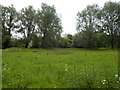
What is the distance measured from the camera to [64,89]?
5465mm

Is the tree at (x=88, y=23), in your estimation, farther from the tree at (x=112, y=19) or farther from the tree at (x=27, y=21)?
the tree at (x=27, y=21)

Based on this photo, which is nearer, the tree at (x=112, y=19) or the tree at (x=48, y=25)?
the tree at (x=112, y=19)

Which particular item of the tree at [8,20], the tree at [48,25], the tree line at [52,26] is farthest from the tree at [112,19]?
the tree at [8,20]

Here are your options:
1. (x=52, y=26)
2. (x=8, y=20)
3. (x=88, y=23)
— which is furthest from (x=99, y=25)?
(x=8, y=20)

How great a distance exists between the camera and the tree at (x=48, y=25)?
52688mm

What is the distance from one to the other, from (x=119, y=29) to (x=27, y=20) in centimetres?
3264

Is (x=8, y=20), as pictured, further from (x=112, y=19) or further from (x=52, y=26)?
(x=112, y=19)

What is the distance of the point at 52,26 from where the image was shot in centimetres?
5347


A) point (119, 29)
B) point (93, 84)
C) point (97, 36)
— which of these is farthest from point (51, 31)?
point (93, 84)

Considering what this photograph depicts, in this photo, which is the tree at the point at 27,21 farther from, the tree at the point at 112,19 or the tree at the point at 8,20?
the tree at the point at 112,19

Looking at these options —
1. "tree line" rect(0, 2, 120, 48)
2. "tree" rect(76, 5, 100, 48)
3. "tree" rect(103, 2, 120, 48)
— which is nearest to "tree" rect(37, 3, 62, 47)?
"tree line" rect(0, 2, 120, 48)

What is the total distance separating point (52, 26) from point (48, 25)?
141 centimetres

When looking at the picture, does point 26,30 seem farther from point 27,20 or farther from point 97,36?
point 97,36

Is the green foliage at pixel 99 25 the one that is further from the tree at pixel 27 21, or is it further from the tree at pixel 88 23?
the tree at pixel 27 21
